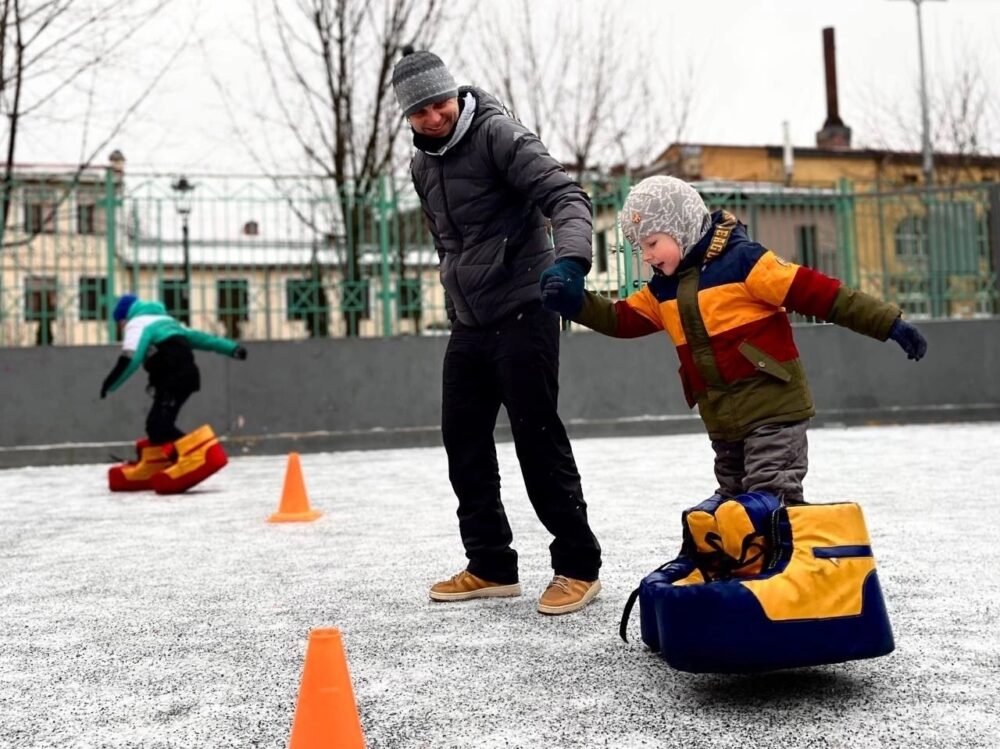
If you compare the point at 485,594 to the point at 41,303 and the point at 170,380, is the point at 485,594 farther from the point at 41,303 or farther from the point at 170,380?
the point at 41,303

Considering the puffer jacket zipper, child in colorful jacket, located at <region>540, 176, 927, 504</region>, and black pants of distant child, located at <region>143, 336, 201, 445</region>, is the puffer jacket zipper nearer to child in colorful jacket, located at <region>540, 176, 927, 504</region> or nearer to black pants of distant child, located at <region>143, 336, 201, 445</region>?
child in colorful jacket, located at <region>540, 176, 927, 504</region>

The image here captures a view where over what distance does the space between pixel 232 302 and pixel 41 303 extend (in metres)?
1.92

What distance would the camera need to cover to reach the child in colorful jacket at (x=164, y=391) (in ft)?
25.3

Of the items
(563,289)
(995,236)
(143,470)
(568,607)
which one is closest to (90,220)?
(143,470)

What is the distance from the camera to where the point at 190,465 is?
7.69 meters

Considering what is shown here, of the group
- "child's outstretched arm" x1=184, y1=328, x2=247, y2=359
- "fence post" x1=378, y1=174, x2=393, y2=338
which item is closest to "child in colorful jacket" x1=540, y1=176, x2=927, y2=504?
"child's outstretched arm" x1=184, y1=328, x2=247, y2=359

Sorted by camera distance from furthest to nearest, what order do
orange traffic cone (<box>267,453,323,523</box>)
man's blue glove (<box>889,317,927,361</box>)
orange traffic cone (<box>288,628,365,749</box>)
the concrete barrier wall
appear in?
1. the concrete barrier wall
2. orange traffic cone (<box>267,453,323,523</box>)
3. man's blue glove (<box>889,317,927,361</box>)
4. orange traffic cone (<box>288,628,365,749</box>)

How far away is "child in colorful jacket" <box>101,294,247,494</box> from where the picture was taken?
772 cm

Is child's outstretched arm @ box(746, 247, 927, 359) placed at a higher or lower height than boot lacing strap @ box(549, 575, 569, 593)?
higher

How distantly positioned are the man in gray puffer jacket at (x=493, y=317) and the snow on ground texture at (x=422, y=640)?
0.21 meters

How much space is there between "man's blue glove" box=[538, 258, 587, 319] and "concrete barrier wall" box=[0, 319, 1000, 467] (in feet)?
28.6

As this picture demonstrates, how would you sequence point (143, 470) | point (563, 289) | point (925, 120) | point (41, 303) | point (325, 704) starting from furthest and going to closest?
point (925, 120) < point (41, 303) < point (143, 470) < point (563, 289) < point (325, 704)

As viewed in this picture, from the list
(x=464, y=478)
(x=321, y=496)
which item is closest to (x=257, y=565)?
(x=464, y=478)

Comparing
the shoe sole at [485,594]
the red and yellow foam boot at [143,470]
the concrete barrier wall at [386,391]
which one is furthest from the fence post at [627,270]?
the concrete barrier wall at [386,391]
